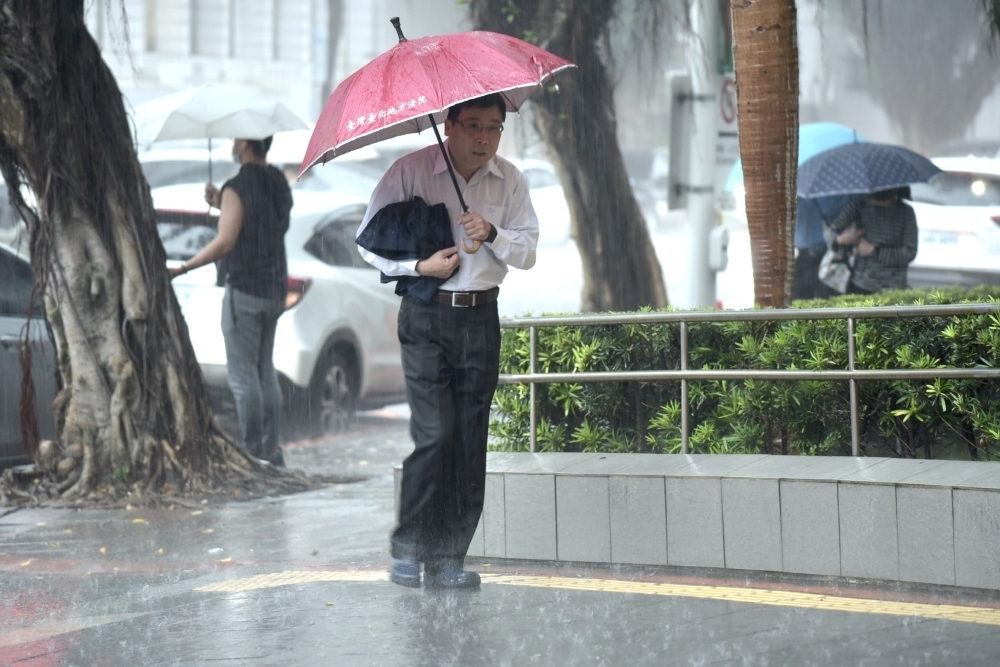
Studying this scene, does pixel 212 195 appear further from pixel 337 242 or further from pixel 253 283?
pixel 337 242

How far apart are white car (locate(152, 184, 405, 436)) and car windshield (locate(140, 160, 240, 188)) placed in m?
0.34

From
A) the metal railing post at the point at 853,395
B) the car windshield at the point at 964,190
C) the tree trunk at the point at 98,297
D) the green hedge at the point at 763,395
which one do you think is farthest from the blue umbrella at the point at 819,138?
the metal railing post at the point at 853,395

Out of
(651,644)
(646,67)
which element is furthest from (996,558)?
(646,67)

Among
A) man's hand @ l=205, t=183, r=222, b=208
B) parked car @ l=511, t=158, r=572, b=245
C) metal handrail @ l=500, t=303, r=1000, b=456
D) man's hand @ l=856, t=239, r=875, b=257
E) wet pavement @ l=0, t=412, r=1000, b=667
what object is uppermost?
parked car @ l=511, t=158, r=572, b=245

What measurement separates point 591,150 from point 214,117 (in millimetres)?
4018

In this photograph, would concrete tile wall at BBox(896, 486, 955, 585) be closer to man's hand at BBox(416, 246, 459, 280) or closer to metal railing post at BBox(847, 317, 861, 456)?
metal railing post at BBox(847, 317, 861, 456)

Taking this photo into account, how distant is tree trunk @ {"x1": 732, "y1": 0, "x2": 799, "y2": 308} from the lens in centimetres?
684

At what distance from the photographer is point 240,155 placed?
9156mm

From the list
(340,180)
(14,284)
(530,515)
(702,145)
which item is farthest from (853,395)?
(340,180)

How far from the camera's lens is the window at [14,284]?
29.5 ft

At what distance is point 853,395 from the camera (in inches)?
226

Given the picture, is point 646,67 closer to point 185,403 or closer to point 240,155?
point 240,155

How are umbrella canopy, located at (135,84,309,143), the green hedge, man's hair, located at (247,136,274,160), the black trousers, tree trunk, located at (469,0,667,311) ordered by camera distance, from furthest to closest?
1. tree trunk, located at (469,0,667,311)
2. umbrella canopy, located at (135,84,309,143)
3. man's hair, located at (247,136,274,160)
4. the green hedge
5. the black trousers

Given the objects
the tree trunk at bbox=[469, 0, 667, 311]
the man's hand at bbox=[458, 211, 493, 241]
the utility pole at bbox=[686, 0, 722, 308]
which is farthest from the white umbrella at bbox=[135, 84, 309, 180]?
the man's hand at bbox=[458, 211, 493, 241]
